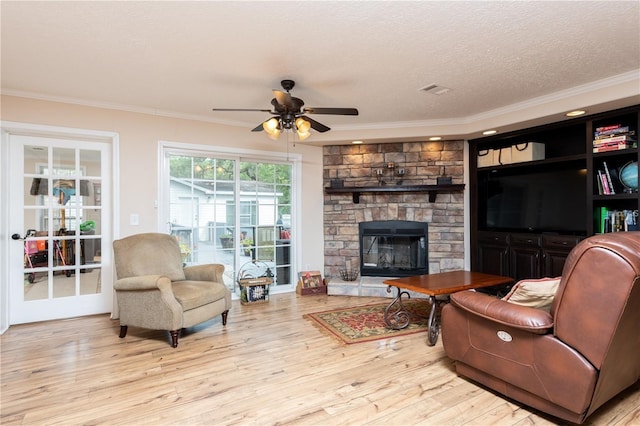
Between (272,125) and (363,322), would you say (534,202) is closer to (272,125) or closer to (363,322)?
(363,322)

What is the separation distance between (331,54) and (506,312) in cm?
214

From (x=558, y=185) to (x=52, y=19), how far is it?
→ 16.4 feet

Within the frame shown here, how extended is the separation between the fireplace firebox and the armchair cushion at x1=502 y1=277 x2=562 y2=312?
2.83 metres

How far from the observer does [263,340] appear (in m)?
3.02

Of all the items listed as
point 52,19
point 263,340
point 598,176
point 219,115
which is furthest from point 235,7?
point 598,176

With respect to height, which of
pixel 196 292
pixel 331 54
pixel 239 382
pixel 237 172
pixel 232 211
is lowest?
pixel 239 382

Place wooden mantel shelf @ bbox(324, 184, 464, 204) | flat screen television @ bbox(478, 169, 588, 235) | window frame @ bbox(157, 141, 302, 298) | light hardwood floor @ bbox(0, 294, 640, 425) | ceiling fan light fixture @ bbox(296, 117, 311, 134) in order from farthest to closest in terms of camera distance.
Result: wooden mantel shelf @ bbox(324, 184, 464, 204) → window frame @ bbox(157, 141, 302, 298) → flat screen television @ bbox(478, 169, 588, 235) → ceiling fan light fixture @ bbox(296, 117, 311, 134) → light hardwood floor @ bbox(0, 294, 640, 425)

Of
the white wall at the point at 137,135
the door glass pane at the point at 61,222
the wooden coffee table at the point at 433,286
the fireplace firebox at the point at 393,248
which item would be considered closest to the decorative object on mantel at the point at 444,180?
the fireplace firebox at the point at 393,248

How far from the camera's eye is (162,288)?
2.81 metres

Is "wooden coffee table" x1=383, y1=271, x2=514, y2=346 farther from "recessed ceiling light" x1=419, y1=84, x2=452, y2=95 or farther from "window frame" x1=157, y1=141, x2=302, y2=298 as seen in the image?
"recessed ceiling light" x1=419, y1=84, x2=452, y2=95

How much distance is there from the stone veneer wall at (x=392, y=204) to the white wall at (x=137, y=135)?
115 centimetres

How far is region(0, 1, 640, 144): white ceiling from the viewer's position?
2.00 meters

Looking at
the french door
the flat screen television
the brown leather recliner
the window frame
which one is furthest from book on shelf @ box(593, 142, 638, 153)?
the french door

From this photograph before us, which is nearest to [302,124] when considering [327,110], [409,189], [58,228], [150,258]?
[327,110]
